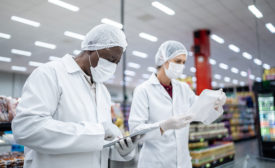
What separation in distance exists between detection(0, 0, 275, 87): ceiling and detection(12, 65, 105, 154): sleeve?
5.09 ft

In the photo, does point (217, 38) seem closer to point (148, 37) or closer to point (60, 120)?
point (148, 37)

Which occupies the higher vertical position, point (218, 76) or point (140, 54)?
point (140, 54)

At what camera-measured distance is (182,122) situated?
1487 mm

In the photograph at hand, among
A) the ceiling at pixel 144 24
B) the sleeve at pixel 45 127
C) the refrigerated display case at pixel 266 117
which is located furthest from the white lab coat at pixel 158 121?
the refrigerated display case at pixel 266 117

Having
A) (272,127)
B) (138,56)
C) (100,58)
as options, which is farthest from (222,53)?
(100,58)

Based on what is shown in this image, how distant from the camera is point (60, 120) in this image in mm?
1246

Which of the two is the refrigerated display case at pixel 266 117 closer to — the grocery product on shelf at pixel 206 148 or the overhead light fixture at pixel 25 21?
the grocery product on shelf at pixel 206 148

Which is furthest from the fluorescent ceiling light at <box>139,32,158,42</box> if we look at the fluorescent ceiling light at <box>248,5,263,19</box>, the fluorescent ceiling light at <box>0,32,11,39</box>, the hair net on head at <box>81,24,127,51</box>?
the hair net on head at <box>81,24,127,51</box>

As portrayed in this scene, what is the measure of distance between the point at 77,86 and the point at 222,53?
36.6ft

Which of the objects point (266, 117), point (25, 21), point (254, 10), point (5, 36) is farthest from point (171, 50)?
point (266, 117)

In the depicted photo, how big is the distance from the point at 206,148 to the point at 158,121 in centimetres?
401

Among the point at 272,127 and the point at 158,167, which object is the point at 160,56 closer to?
the point at 158,167

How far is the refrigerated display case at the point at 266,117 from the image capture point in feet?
17.9

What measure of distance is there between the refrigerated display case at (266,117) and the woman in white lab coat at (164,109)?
451cm
